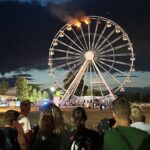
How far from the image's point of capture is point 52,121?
6.56 m

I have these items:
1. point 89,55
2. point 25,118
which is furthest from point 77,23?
point 25,118

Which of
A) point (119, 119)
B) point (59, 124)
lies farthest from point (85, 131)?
point (119, 119)

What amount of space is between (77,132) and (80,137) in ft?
0.28

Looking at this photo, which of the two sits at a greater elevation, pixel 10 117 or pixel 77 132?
pixel 10 117

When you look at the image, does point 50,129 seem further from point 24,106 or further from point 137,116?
point 24,106

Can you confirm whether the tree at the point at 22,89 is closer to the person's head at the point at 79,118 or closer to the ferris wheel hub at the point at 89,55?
the ferris wheel hub at the point at 89,55

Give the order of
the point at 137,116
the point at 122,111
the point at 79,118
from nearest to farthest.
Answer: the point at 122,111 → the point at 79,118 → the point at 137,116

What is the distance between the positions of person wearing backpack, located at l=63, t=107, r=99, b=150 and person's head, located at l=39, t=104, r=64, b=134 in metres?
0.29

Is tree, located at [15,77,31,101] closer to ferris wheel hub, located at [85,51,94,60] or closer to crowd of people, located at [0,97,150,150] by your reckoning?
ferris wheel hub, located at [85,51,94,60]

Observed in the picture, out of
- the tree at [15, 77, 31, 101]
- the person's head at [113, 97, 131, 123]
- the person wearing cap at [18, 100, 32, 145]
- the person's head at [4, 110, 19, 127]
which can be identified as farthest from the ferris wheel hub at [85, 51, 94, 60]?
the tree at [15, 77, 31, 101]

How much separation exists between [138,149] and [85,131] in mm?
1617

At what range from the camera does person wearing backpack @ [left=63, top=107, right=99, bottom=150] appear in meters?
6.05

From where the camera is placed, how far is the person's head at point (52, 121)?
6547 millimetres

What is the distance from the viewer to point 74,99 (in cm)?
6756
